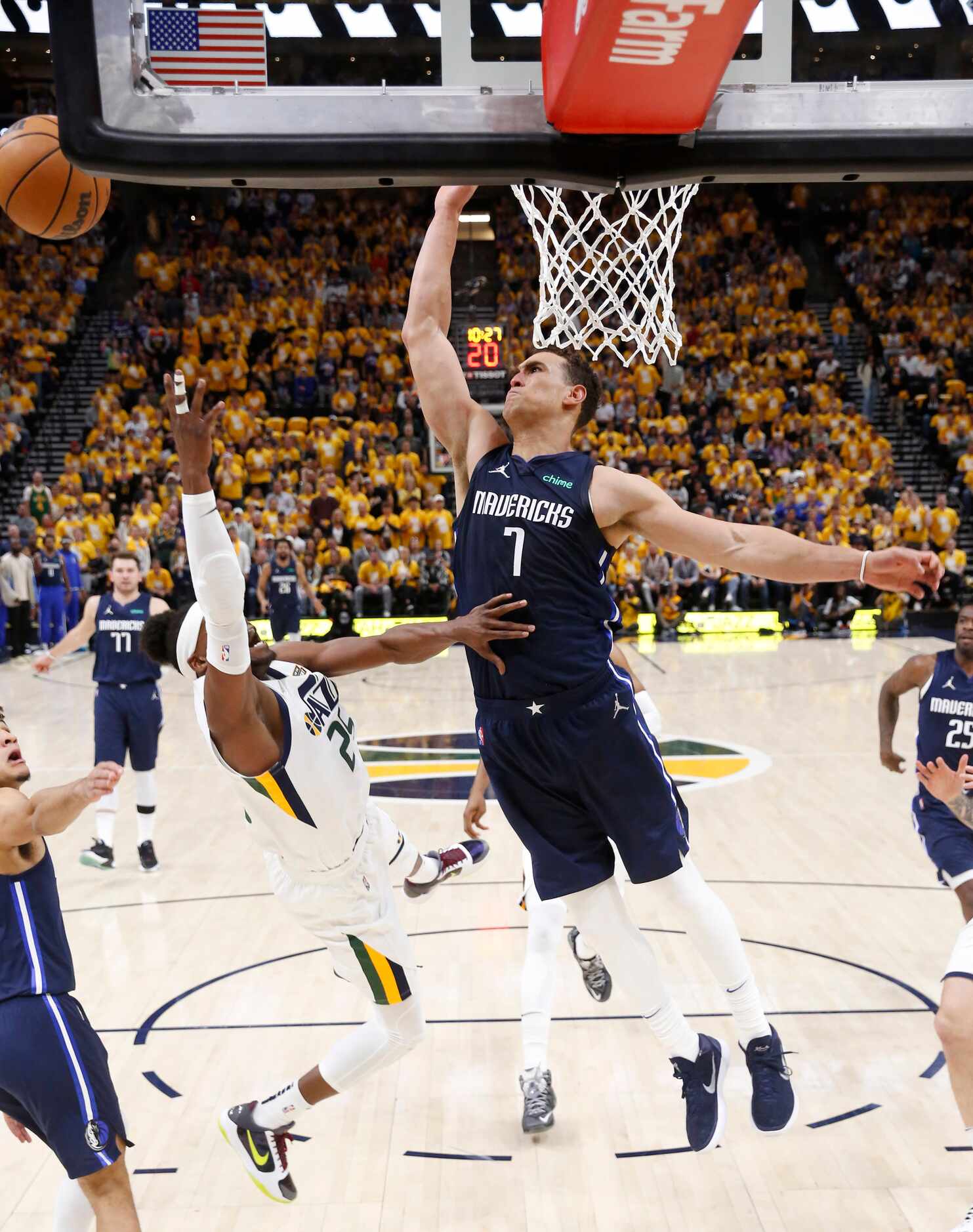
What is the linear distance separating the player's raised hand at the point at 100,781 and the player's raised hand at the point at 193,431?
75cm

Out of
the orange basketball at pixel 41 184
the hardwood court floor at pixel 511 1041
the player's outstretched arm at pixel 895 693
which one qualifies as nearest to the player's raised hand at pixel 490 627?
the hardwood court floor at pixel 511 1041

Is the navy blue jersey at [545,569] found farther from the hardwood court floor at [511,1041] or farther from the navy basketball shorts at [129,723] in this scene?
the navy basketball shorts at [129,723]

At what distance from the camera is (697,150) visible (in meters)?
3.61

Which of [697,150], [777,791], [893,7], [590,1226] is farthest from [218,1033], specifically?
[777,791]

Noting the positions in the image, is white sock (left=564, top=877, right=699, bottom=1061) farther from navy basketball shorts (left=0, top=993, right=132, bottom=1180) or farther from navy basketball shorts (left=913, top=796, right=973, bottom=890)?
navy basketball shorts (left=913, top=796, right=973, bottom=890)

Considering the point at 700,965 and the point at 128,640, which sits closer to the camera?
the point at 700,965

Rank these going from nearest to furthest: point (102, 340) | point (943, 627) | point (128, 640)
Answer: point (128, 640)
point (943, 627)
point (102, 340)

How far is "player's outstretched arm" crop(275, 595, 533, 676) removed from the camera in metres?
3.54

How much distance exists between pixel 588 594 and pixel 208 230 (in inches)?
877

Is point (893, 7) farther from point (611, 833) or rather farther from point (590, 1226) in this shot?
point (590, 1226)

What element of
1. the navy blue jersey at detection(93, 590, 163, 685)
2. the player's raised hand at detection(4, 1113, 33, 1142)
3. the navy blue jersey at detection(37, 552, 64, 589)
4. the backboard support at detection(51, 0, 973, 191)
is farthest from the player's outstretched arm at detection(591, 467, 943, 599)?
the navy blue jersey at detection(37, 552, 64, 589)

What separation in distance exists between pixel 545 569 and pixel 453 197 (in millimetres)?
1338

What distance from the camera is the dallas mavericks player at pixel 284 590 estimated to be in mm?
15547

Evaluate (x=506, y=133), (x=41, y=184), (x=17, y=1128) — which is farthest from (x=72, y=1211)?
(x=41, y=184)
